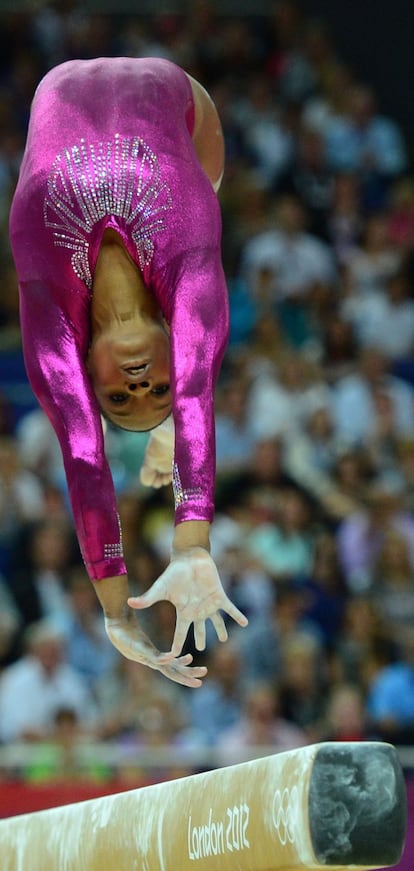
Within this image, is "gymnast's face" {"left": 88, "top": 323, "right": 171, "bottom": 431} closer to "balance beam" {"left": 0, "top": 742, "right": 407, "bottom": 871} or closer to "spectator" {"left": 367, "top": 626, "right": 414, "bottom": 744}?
"balance beam" {"left": 0, "top": 742, "right": 407, "bottom": 871}

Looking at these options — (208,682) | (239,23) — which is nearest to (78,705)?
(208,682)

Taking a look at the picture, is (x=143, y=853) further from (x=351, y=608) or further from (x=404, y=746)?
(x=351, y=608)

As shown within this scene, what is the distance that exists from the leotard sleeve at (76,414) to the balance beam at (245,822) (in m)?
0.59

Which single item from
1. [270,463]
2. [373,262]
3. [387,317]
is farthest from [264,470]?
[373,262]

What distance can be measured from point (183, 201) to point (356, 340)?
5134 millimetres

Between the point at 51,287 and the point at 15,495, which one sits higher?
the point at 51,287

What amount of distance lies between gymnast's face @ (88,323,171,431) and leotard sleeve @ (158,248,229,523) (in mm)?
97

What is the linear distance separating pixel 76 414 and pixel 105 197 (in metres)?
0.55

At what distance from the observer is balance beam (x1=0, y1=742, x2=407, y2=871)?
2.81m

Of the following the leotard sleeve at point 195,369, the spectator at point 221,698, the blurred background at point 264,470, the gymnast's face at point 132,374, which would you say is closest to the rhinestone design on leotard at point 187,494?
the leotard sleeve at point 195,369

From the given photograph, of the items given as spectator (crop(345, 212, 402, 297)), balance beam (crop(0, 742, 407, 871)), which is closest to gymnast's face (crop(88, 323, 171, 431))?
balance beam (crop(0, 742, 407, 871))

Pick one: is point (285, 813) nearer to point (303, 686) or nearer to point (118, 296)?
point (118, 296)

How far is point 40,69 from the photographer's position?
1014cm

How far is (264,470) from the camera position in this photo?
761 centimetres
